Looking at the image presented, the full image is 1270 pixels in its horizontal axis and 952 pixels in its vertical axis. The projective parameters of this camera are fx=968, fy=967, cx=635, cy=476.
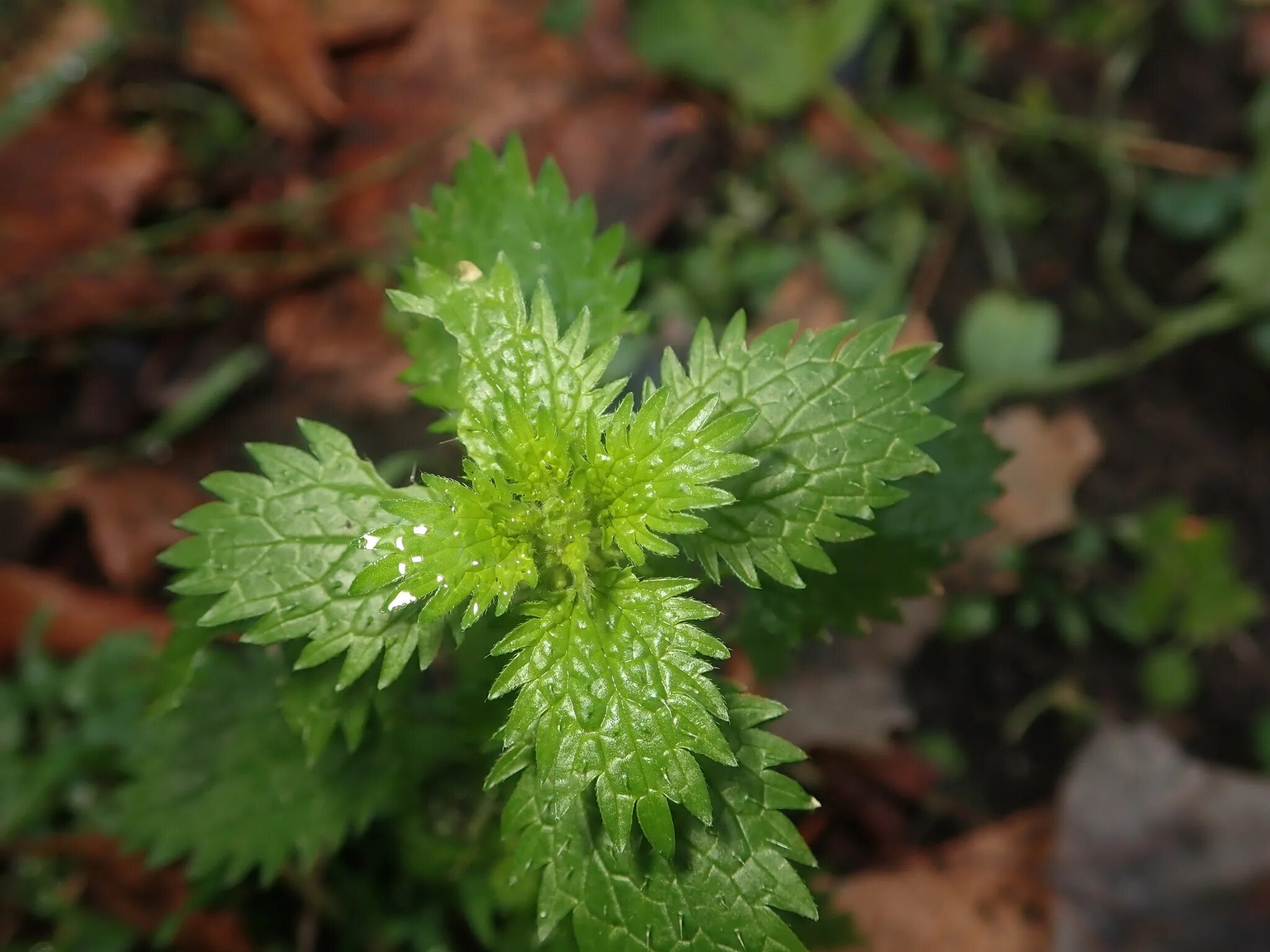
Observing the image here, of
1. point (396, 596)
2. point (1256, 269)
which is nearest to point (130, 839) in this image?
point (396, 596)

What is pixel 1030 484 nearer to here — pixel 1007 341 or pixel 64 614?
pixel 1007 341

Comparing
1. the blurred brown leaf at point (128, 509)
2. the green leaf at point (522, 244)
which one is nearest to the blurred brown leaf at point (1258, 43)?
the green leaf at point (522, 244)

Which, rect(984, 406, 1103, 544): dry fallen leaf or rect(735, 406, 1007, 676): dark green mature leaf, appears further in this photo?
rect(984, 406, 1103, 544): dry fallen leaf

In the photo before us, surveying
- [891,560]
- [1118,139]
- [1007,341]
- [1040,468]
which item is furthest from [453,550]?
[1118,139]

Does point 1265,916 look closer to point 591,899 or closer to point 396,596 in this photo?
point 591,899

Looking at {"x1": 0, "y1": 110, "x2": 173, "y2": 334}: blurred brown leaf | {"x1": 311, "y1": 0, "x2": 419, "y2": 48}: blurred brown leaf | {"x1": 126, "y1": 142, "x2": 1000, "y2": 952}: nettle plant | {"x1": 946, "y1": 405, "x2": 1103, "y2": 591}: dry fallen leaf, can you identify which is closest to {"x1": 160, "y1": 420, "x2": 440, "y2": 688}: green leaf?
{"x1": 126, "y1": 142, "x2": 1000, "y2": 952}: nettle plant

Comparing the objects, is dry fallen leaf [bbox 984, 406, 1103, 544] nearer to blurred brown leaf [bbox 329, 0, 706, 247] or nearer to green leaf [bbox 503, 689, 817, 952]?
blurred brown leaf [bbox 329, 0, 706, 247]
